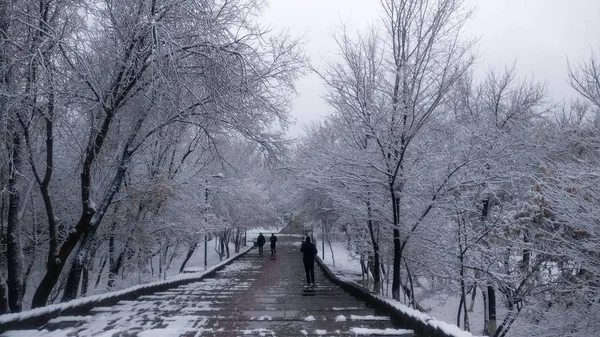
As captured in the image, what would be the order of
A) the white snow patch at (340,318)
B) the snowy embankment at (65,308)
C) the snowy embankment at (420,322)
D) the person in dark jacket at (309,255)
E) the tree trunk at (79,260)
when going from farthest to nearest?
the person in dark jacket at (309,255) < the tree trunk at (79,260) < the white snow patch at (340,318) < the snowy embankment at (65,308) < the snowy embankment at (420,322)

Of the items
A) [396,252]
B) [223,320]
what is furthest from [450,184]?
[223,320]

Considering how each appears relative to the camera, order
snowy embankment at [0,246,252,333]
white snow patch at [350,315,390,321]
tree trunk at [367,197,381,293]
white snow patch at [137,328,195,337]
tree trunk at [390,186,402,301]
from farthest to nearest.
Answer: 1. tree trunk at [367,197,381,293]
2. tree trunk at [390,186,402,301]
3. white snow patch at [350,315,390,321]
4. white snow patch at [137,328,195,337]
5. snowy embankment at [0,246,252,333]

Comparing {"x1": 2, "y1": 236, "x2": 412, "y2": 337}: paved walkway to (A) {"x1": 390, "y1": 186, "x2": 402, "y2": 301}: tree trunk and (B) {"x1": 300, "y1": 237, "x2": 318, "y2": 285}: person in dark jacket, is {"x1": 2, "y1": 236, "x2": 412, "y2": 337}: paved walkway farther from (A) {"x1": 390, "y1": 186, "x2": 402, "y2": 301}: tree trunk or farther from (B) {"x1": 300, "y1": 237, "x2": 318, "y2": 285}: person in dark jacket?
(B) {"x1": 300, "y1": 237, "x2": 318, "y2": 285}: person in dark jacket

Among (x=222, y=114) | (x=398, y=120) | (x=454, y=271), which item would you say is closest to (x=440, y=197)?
(x=398, y=120)

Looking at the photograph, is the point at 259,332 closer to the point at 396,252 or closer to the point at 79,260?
the point at 79,260

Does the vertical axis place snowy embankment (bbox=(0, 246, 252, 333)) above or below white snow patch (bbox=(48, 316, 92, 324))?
above

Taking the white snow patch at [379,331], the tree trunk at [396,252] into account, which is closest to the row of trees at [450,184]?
the tree trunk at [396,252]

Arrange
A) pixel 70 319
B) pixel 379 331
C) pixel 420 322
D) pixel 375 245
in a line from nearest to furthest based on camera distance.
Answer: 1. pixel 420 322
2. pixel 379 331
3. pixel 70 319
4. pixel 375 245

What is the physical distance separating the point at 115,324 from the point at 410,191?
719cm

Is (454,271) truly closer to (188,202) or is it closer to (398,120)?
(398,120)

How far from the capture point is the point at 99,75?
9086mm

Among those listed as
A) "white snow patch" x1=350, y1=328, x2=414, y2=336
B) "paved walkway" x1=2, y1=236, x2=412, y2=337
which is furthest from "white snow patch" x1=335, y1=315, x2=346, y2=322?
"white snow patch" x1=350, y1=328, x2=414, y2=336

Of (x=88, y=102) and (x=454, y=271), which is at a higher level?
(x=88, y=102)

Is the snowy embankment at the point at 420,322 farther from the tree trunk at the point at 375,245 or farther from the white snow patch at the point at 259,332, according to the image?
the tree trunk at the point at 375,245
